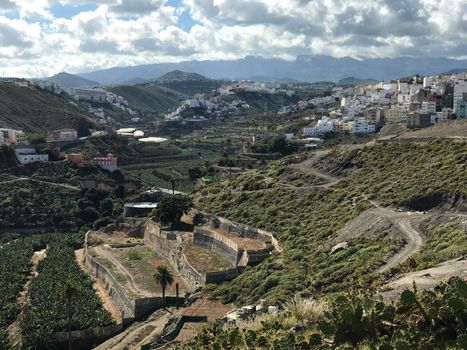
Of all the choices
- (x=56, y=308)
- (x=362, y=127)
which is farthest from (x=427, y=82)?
(x=56, y=308)

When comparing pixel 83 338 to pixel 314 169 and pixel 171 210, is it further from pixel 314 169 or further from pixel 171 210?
pixel 314 169

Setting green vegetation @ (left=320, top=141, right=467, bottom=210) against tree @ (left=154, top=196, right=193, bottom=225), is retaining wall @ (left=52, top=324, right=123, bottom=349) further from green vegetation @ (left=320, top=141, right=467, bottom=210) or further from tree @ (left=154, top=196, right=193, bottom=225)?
green vegetation @ (left=320, top=141, right=467, bottom=210)

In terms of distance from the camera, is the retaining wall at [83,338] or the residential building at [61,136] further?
the residential building at [61,136]

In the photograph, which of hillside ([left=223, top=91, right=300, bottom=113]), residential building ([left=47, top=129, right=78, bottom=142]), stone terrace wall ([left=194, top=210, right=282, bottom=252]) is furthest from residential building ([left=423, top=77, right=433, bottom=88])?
stone terrace wall ([left=194, top=210, right=282, bottom=252])

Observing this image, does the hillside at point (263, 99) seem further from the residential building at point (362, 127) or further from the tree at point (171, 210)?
the tree at point (171, 210)

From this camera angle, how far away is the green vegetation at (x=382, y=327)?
1071 centimetres

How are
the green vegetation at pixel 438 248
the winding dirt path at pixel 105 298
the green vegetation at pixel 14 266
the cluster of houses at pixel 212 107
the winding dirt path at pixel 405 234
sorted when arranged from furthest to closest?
the cluster of houses at pixel 212 107
the green vegetation at pixel 14 266
the winding dirt path at pixel 105 298
the winding dirt path at pixel 405 234
the green vegetation at pixel 438 248

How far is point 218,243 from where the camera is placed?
39531 millimetres

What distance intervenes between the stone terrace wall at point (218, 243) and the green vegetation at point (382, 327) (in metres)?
22.3

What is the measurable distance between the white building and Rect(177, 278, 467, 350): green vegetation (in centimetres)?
7348

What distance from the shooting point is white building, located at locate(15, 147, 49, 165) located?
80938 mm

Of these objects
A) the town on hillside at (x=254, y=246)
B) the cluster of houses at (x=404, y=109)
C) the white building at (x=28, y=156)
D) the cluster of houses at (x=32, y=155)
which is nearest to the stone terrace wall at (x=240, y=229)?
the town on hillside at (x=254, y=246)

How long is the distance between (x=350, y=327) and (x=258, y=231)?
26798 mm

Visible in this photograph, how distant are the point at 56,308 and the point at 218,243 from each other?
11.1 meters
